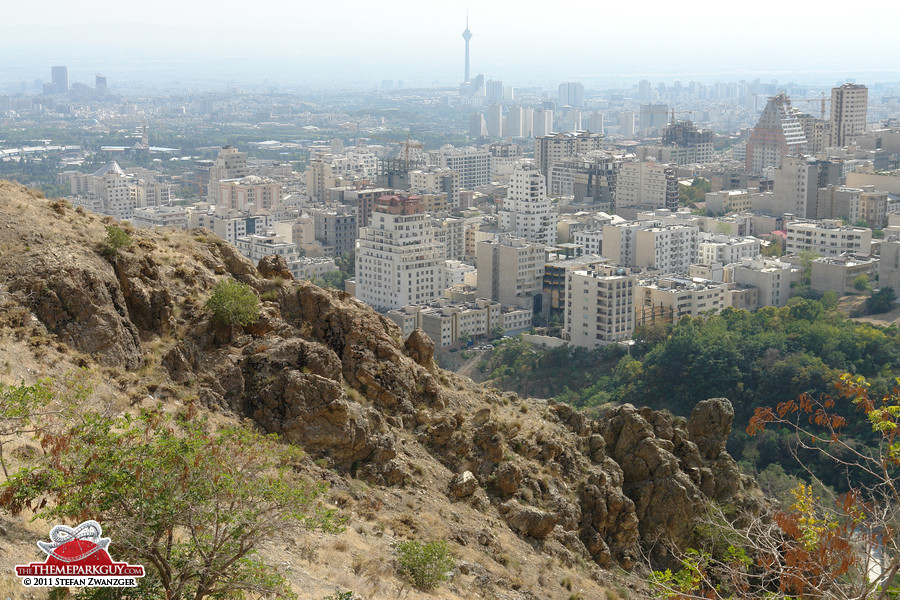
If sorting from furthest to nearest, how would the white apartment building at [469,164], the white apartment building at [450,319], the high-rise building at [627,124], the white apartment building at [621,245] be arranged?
1. the high-rise building at [627,124]
2. the white apartment building at [469,164]
3. the white apartment building at [621,245]
4. the white apartment building at [450,319]

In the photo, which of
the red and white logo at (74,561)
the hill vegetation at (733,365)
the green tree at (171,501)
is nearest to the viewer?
the red and white logo at (74,561)

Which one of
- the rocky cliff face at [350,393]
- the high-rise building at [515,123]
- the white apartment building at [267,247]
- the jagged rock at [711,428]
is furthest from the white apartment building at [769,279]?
the high-rise building at [515,123]

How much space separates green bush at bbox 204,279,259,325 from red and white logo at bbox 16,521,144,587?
397cm

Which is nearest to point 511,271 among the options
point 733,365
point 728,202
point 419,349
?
point 733,365

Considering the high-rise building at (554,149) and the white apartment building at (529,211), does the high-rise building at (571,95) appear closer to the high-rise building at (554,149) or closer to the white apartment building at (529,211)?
the high-rise building at (554,149)

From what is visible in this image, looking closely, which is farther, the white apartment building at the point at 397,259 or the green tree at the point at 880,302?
the white apartment building at the point at 397,259

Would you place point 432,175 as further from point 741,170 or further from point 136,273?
point 136,273

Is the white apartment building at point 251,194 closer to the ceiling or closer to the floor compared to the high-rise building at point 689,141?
closer to the floor

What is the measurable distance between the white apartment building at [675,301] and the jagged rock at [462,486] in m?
28.2

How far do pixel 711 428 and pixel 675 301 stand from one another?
26.5 meters

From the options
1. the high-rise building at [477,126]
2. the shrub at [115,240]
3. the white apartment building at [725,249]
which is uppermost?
the shrub at [115,240]

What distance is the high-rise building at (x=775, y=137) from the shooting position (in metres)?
73.3

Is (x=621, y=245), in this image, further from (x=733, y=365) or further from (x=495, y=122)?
(x=495, y=122)

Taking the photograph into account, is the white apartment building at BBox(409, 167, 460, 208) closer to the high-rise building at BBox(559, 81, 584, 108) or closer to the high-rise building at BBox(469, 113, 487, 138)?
the high-rise building at BBox(469, 113, 487, 138)
